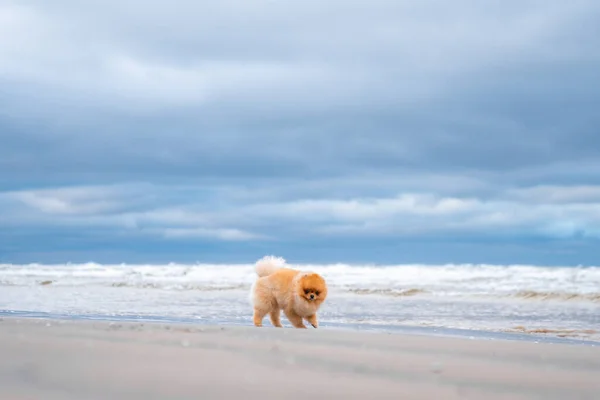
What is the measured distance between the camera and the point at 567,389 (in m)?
3.37

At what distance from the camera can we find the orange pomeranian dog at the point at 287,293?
7848mm

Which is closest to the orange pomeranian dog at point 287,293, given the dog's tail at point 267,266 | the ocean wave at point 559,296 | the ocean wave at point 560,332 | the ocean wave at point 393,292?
the dog's tail at point 267,266

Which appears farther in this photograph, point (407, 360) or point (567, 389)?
point (407, 360)

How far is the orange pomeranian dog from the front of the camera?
7.85 meters

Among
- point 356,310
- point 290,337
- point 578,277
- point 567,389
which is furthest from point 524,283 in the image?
point 567,389

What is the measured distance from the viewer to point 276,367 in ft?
12.3

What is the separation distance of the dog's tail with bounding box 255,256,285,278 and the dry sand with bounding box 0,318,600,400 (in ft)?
9.96

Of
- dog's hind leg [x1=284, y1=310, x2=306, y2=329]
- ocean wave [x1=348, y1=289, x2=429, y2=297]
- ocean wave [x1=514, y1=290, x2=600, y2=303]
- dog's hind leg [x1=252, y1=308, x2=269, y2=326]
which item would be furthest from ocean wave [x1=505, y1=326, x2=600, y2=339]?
ocean wave [x1=348, y1=289, x2=429, y2=297]

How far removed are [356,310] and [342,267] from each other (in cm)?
2142

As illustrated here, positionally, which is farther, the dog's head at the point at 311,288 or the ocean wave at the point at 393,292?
the ocean wave at the point at 393,292

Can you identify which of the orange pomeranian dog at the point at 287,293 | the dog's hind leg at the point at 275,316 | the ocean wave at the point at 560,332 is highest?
the orange pomeranian dog at the point at 287,293

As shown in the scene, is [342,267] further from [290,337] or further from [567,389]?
[567,389]

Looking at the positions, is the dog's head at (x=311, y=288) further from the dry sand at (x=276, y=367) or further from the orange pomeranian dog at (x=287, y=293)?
the dry sand at (x=276, y=367)

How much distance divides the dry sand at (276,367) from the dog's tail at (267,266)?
3.04m
